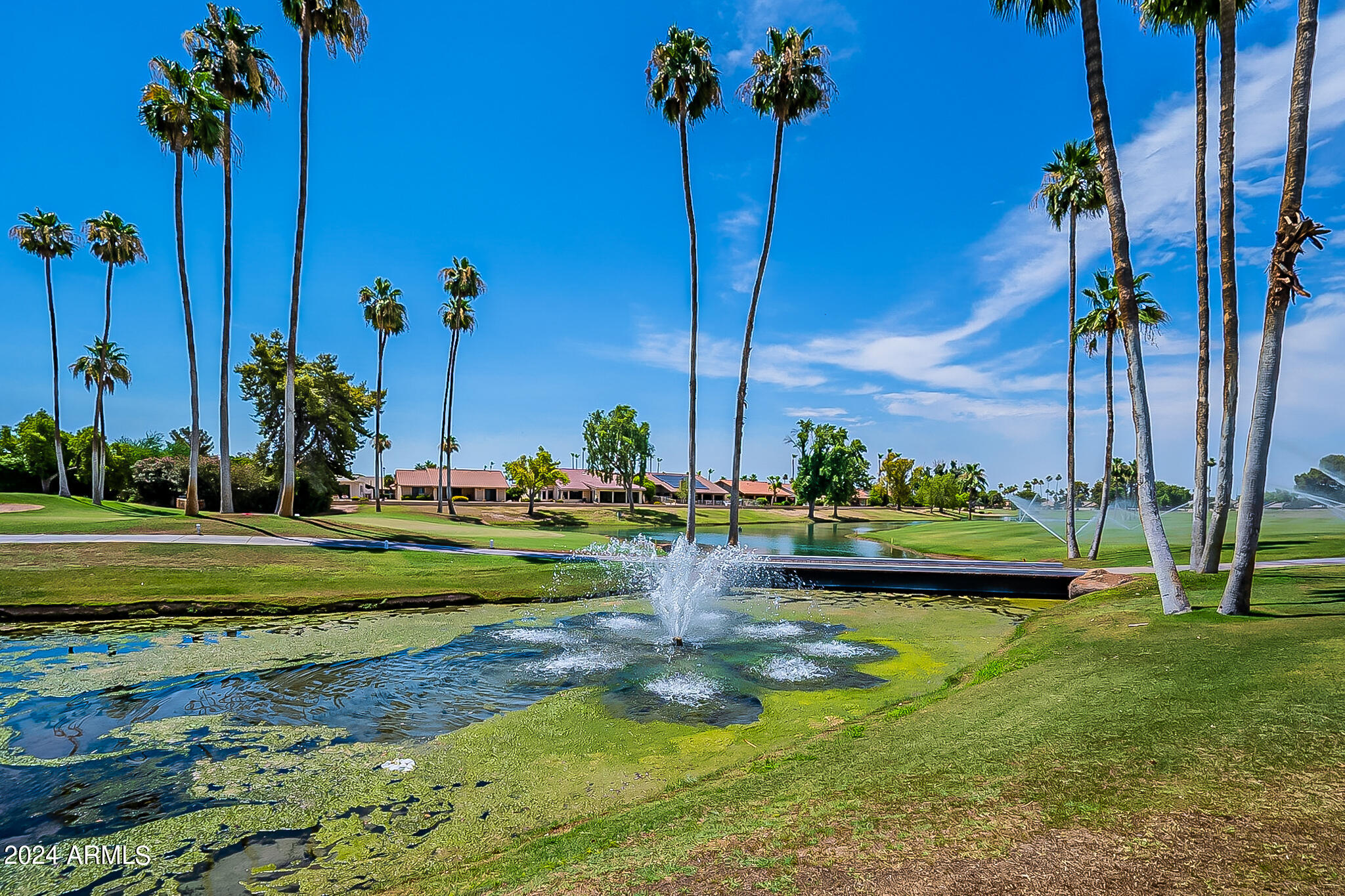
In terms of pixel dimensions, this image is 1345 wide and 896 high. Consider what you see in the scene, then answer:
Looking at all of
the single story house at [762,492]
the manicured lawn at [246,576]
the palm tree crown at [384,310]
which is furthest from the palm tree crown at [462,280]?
the single story house at [762,492]

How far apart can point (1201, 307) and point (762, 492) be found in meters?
102

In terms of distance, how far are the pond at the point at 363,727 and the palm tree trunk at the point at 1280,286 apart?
5.00 m

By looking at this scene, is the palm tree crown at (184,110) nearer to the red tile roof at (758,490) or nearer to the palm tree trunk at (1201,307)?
the palm tree trunk at (1201,307)

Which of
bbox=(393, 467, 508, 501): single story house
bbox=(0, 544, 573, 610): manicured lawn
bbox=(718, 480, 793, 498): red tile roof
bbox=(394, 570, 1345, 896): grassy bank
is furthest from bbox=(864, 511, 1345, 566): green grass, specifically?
bbox=(718, 480, 793, 498): red tile roof

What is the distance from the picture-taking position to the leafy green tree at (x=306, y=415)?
48656 mm

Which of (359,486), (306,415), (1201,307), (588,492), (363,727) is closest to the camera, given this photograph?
(363,727)

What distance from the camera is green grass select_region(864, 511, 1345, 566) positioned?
25359 mm

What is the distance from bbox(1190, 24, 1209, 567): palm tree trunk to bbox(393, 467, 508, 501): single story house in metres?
77.2

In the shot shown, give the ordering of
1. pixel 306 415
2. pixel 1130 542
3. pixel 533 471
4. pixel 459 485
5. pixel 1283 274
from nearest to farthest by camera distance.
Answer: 1. pixel 1283 274
2. pixel 1130 542
3. pixel 306 415
4. pixel 533 471
5. pixel 459 485

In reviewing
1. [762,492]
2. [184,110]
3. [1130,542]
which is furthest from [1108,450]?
[762,492]

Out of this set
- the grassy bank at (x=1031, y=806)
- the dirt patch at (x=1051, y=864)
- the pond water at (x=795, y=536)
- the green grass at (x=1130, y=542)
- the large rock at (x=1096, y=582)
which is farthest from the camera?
the pond water at (x=795, y=536)

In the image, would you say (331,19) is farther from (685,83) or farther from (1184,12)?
(1184,12)

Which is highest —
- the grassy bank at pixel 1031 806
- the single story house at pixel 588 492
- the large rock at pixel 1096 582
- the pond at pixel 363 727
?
the single story house at pixel 588 492

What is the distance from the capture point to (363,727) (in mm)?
7910
